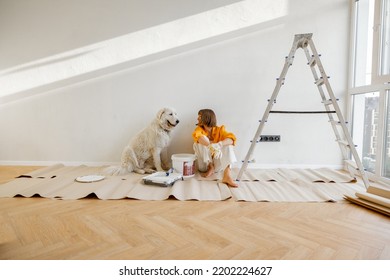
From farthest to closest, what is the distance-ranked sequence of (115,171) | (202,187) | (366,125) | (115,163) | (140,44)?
(115,163), (140,44), (366,125), (115,171), (202,187)

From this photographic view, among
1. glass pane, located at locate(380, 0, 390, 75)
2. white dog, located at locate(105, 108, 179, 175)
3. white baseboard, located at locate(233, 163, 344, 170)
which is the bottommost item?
white baseboard, located at locate(233, 163, 344, 170)

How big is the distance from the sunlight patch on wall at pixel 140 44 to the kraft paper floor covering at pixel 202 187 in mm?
1294

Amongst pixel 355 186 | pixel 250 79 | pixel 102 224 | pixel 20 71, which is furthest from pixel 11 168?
pixel 355 186

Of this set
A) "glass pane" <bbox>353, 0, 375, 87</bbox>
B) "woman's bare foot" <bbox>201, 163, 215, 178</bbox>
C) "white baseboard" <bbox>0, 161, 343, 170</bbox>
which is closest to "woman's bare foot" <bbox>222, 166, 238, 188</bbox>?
"woman's bare foot" <bbox>201, 163, 215, 178</bbox>

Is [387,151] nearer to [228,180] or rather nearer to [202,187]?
[228,180]

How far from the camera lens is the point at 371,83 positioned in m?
2.41

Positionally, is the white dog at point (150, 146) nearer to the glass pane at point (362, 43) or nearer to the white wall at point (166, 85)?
the white wall at point (166, 85)

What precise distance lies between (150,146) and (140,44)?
1.30m

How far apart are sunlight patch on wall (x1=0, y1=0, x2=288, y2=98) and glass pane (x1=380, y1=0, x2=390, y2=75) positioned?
97cm

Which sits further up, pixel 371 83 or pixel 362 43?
pixel 362 43

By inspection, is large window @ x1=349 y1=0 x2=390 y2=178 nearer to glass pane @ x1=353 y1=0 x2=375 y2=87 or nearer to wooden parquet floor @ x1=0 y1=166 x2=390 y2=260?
glass pane @ x1=353 y1=0 x2=375 y2=87

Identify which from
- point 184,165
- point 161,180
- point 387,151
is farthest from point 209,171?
point 387,151

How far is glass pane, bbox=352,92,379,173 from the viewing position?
250 cm

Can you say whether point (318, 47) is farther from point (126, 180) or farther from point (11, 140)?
point (11, 140)
